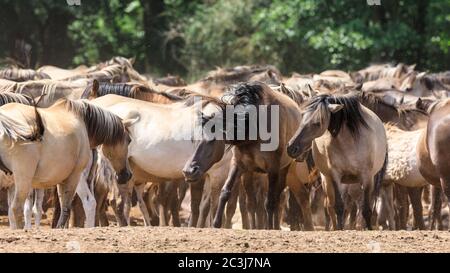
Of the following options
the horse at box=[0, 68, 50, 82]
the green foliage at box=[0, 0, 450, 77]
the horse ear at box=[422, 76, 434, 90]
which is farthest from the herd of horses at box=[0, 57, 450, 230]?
the green foliage at box=[0, 0, 450, 77]

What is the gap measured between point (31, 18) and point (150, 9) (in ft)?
13.0

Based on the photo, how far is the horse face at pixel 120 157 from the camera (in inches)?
511

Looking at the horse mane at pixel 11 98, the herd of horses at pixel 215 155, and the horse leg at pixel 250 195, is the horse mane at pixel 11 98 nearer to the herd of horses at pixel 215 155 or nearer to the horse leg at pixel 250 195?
the herd of horses at pixel 215 155

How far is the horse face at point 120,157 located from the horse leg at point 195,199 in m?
2.16

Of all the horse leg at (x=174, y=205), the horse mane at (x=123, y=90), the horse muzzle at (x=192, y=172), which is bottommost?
the horse leg at (x=174, y=205)

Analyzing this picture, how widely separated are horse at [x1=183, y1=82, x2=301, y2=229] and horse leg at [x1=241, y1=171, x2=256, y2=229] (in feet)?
1.61

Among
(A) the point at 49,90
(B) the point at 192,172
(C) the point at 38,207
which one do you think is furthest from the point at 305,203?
(A) the point at 49,90

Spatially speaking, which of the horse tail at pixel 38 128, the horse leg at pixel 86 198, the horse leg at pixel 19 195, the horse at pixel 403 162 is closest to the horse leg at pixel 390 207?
the horse at pixel 403 162

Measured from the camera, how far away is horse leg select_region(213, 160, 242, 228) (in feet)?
41.3

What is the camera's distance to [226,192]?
12734 millimetres

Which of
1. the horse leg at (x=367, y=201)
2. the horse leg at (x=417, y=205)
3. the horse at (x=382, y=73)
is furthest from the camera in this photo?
the horse at (x=382, y=73)

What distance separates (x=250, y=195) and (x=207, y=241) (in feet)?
15.6

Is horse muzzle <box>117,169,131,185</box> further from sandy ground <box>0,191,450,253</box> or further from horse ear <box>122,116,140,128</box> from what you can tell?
sandy ground <box>0,191,450,253</box>

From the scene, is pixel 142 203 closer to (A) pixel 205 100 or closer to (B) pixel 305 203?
(A) pixel 205 100
